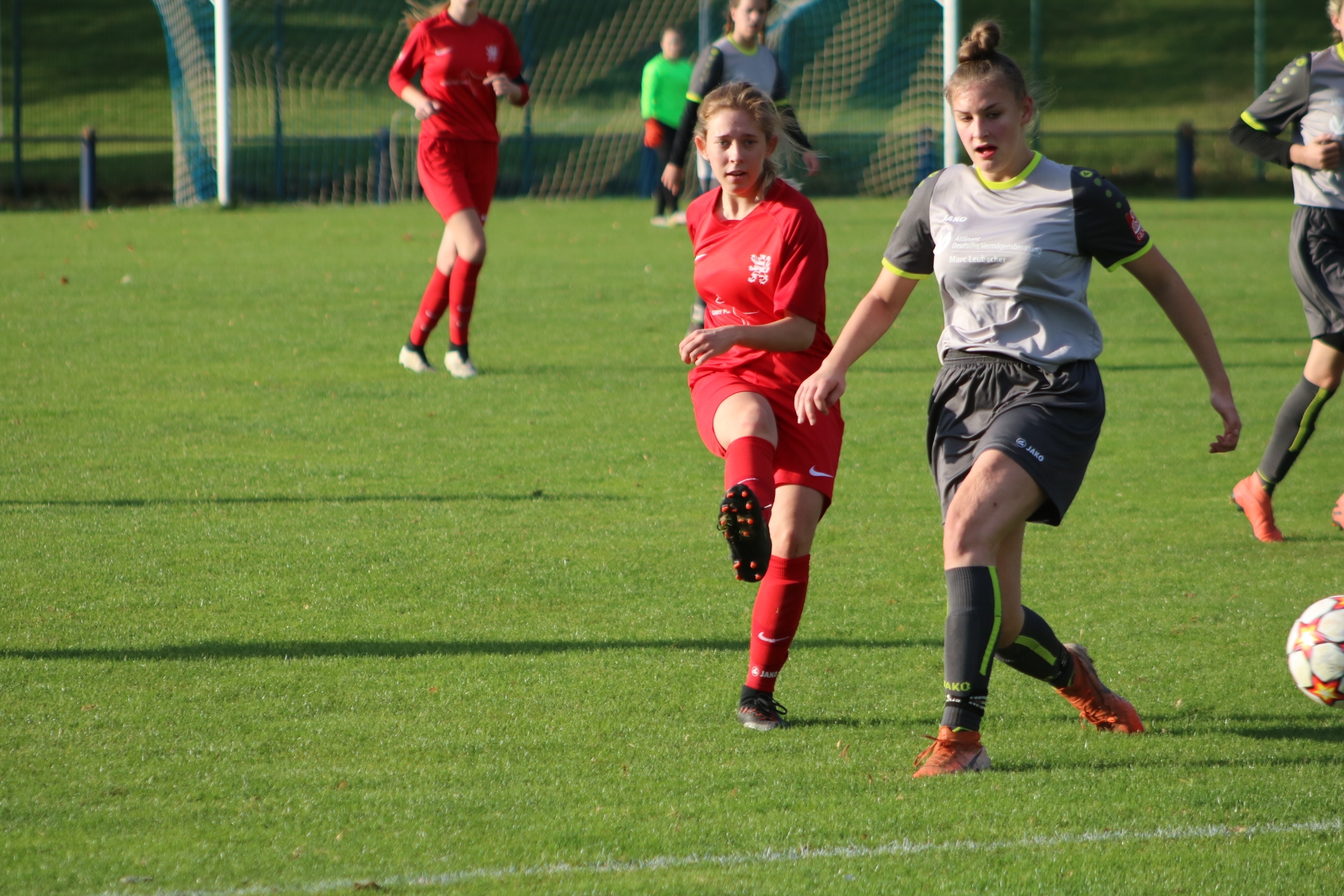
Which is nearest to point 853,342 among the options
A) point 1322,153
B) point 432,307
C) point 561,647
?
point 561,647

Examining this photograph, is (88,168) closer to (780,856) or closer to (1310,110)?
(1310,110)

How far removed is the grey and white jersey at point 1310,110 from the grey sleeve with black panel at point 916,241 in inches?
113

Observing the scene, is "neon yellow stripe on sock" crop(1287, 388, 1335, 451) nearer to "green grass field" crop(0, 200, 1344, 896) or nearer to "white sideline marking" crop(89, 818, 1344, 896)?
"green grass field" crop(0, 200, 1344, 896)

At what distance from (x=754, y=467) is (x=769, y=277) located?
2.14 feet

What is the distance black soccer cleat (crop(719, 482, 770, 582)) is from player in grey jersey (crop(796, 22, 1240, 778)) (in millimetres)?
270

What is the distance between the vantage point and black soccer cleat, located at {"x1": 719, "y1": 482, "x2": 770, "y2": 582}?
3.84 m

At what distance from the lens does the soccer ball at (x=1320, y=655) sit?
4.09 metres

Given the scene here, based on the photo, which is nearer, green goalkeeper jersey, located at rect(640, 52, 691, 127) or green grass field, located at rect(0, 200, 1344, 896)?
green grass field, located at rect(0, 200, 1344, 896)

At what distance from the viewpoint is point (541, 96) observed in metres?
25.8

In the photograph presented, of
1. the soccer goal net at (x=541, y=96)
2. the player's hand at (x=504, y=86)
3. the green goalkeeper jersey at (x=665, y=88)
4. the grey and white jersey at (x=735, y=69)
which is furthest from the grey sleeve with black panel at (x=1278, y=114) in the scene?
the soccer goal net at (x=541, y=96)

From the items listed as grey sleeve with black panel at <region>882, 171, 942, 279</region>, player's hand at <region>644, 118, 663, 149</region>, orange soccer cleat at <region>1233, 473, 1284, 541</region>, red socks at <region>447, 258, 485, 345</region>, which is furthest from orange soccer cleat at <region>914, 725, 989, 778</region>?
player's hand at <region>644, 118, 663, 149</region>

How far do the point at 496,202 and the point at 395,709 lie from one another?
20.0 metres

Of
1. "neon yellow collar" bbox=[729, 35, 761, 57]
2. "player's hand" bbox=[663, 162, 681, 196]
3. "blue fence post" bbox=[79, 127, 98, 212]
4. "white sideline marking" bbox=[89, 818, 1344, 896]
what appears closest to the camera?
"white sideline marking" bbox=[89, 818, 1344, 896]

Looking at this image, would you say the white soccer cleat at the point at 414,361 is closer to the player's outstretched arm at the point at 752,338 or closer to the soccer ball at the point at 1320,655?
the player's outstretched arm at the point at 752,338
